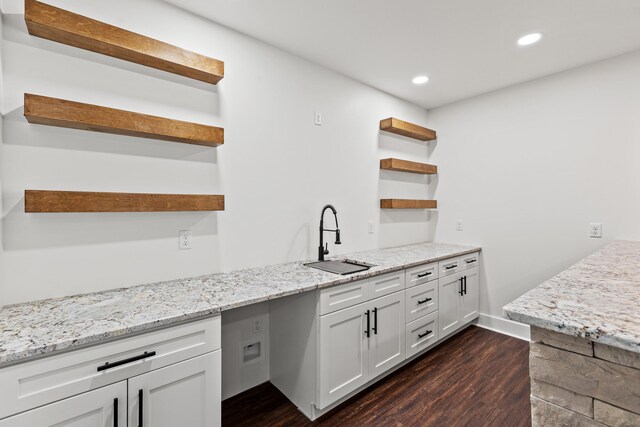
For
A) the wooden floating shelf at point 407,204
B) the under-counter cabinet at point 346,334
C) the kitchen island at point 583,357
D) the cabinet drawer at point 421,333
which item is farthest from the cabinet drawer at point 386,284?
the kitchen island at point 583,357

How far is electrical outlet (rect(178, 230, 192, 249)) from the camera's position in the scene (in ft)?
6.24

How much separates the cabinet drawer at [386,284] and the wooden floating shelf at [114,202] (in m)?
1.17

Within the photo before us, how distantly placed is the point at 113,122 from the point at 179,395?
139 centimetres

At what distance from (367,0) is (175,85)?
1302mm

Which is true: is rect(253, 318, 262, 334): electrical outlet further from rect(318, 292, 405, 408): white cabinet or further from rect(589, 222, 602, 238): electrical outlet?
rect(589, 222, 602, 238): electrical outlet

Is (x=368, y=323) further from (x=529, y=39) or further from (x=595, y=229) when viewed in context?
(x=529, y=39)

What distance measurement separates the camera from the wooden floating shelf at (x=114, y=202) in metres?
1.44

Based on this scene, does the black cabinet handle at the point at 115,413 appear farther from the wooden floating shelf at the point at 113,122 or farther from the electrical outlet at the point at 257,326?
the wooden floating shelf at the point at 113,122

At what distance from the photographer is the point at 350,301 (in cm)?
201

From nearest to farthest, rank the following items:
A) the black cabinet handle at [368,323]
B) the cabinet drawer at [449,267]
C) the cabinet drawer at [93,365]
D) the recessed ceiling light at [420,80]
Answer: the cabinet drawer at [93,365] → the black cabinet handle at [368,323] → the cabinet drawer at [449,267] → the recessed ceiling light at [420,80]

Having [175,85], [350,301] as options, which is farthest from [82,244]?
[350,301]

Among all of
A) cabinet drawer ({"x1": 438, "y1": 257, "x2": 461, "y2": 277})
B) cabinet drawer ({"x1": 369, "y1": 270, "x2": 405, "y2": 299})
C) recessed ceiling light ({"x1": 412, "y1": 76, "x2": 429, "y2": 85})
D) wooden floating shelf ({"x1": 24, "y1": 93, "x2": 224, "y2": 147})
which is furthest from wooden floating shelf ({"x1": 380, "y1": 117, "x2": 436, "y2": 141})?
wooden floating shelf ({"x1": 24, "y1": 93, "x2": 224, "y2": 147})

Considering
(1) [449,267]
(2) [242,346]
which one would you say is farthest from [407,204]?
(2) [242,346]

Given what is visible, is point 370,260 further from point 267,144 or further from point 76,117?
point 76,117
